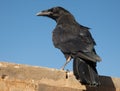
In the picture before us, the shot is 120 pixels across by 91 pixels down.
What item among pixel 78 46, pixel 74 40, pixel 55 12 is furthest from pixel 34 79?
pixel 55 12

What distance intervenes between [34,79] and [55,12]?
385 centimetres

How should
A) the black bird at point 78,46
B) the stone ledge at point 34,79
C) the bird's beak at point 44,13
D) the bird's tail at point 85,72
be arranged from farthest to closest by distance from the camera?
the bird's beak at point 44,13
the black bird at point 78,46
the bird's tail at point 85,72
the stone ledge at point 34,79

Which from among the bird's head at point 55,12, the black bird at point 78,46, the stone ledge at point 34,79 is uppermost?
the bird's head at point 55,12

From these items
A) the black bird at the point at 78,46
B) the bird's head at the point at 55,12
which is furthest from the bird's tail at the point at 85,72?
the bird's head at the point at 55,12

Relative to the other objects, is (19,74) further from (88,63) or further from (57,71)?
(88,63)

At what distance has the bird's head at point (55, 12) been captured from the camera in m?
9.41

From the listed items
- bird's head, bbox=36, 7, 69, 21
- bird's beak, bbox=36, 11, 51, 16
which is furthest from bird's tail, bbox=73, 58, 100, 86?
bird's beak, bbox=36, 11, 51, 16

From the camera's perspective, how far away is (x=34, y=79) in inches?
242

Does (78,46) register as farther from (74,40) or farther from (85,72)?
(85,72)

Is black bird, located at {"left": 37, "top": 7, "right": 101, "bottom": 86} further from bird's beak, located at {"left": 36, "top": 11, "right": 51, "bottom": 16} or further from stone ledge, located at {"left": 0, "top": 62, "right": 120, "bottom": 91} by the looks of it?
bird's beak, located at {"left": 36, "top": 11, "right": 51, "bottom": 16}

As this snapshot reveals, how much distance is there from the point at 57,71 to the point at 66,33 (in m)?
1.69

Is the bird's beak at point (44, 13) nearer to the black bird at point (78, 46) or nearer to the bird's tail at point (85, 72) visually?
the black bird at point (78, 46)

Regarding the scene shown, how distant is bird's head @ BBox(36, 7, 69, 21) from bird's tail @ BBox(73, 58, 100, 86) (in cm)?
277

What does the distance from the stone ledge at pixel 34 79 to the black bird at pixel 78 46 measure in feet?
0.71
